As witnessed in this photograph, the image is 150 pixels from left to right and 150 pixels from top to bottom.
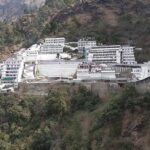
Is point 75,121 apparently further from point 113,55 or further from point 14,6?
point 14,6

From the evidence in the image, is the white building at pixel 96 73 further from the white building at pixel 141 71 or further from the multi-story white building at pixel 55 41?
the multi-story white building at pixel 55 41

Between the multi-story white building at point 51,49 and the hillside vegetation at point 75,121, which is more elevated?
the multi-story white building at point 51,49

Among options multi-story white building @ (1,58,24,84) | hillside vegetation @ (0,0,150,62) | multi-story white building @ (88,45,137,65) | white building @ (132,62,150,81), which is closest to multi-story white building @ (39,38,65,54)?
hillside vegetation @ (0,0,150,62)

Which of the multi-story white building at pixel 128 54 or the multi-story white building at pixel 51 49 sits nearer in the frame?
the multi-story white building at pixel 128 54

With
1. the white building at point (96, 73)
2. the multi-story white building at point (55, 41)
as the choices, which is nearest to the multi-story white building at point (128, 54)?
the white building at point (96, 73)

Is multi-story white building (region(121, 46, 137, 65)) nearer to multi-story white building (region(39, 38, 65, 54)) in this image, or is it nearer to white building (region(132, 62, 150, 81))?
white building (region(132, 62, 150, 81))

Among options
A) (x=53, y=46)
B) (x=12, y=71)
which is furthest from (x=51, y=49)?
(x=12, y=71)
